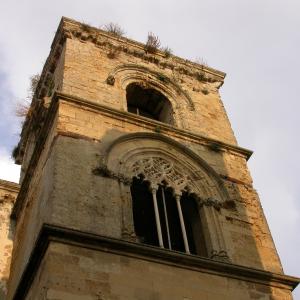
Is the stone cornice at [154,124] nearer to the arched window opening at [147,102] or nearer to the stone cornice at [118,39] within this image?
the arched window opening at [147,102]

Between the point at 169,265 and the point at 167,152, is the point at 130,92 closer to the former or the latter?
the point at 167,152

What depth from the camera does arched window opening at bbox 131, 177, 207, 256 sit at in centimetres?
973

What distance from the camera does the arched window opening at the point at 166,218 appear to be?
9.73 metres

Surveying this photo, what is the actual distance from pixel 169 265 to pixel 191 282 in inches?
15.2

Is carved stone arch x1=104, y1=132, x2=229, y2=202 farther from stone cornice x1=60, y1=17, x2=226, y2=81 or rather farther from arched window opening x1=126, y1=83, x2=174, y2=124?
stone cornice x1=60, y1=17, x2=226, y2=81

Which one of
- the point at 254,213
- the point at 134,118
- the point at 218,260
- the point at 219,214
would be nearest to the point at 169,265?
the point at 218,260

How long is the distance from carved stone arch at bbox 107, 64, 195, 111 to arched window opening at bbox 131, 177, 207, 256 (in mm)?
3447

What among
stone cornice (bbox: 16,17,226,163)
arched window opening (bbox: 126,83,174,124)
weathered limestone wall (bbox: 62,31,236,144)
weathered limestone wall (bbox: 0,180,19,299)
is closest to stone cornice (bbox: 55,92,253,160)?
weathered limestone wall (bbox: 62,31,236,144)

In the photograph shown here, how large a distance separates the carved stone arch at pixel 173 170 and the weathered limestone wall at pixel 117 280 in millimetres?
858

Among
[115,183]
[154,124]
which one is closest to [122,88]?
[154,124]

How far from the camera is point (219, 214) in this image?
33.6 feet

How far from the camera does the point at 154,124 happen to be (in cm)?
1163

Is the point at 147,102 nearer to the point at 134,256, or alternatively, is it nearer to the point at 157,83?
the point at 157,83

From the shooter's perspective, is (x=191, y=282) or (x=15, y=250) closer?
(x=191, y=282)
